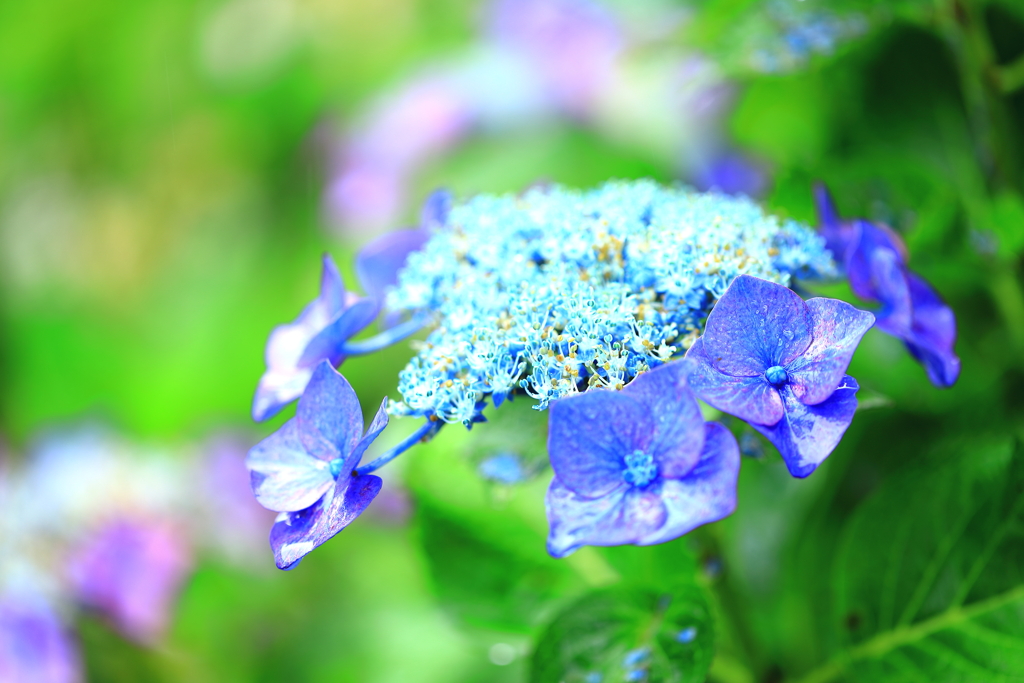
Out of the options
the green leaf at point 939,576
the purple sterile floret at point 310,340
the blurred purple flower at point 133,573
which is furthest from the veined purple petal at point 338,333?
the blurred purple flower at point 133,573

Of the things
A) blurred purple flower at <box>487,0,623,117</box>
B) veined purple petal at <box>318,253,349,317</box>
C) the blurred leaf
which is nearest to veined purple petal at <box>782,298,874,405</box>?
veined purple petal at <box>318,253,349,317</box>

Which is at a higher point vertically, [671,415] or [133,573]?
[671,415]

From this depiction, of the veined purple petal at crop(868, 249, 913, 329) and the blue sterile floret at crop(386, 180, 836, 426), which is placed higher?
the blue sterile floret at crop(386, 180, 836, 426)

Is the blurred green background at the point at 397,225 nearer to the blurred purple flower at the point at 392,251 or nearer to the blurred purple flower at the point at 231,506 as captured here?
the blurred purple flower at the point at 231,506

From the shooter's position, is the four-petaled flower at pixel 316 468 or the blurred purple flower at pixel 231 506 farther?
the blurred purple flower at pixel 231 506

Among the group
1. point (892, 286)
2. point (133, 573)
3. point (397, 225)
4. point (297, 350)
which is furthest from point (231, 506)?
point (892, 286)

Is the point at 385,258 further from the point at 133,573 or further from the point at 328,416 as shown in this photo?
the point at 133,573

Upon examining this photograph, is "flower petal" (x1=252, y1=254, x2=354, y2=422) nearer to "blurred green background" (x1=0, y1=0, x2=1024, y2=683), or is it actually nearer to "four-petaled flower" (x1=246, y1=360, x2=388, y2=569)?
"four-petaled flower" (x1=246, y1=360, x2=388, y2=569)
